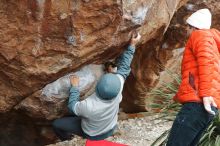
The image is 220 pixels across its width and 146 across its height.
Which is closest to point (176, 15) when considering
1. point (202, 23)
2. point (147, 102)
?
point (147, 102)

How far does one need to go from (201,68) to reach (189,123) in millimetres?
519

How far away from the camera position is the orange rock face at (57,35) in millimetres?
4598

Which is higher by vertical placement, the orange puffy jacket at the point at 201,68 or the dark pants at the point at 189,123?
the orange puffy jacket at the point at 201,68

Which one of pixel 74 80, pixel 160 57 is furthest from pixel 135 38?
pixel 160 57

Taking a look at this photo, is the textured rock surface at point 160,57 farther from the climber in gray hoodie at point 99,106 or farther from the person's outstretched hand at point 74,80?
the person's outstretched hand at point 74,80

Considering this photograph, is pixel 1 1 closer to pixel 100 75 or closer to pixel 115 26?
pixel 115 26

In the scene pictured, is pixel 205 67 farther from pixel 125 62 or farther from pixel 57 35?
pixel 57 35

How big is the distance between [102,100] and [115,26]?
76 cm

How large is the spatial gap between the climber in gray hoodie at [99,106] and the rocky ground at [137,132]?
3.26 feet

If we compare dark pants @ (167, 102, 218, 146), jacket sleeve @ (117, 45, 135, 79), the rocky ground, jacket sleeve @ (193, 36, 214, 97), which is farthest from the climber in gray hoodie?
jacket sleeve @ (193, 36, 214, 97)

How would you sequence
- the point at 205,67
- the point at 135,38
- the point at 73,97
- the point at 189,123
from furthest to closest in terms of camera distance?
the point at 73,97
the point at 135,38
the point at 189,123
the point at 205,67

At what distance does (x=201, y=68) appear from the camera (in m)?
3.87

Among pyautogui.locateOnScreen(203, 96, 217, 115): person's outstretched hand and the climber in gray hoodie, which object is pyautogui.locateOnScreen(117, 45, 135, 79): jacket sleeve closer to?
the climber in gray hoodie

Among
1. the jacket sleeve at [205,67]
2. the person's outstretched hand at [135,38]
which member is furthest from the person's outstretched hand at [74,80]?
the jacket sleeve at [205,67]
